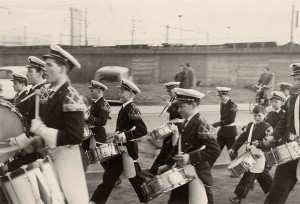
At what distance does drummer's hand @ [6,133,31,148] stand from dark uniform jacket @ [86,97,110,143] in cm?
331

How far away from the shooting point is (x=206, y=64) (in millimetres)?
27453

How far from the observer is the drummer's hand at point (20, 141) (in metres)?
3.81

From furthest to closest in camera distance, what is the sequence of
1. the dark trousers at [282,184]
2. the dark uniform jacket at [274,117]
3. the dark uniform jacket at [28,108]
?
1. the dark uniform jacket at [274,117]
2. the dark uniform jacket at [28,108]
3. the dark trousers at [282,184]

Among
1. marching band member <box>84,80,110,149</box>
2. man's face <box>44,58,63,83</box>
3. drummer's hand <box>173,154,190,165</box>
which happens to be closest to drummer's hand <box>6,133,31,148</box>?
man's face <box>44,58,63,83</box>

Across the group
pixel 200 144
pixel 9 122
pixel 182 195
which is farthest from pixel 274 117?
pixel 9 122

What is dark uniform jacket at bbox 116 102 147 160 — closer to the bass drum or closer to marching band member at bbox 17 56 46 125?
marching band member at bbox 17 56 46 125

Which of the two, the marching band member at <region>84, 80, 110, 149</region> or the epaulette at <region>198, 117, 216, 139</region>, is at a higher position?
the epaulette at <region>198, 117, 216, 139</region>

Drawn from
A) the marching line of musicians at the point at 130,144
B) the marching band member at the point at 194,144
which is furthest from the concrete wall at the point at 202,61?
the marching band member at the point at 194,144

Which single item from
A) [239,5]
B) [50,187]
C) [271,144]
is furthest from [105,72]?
[50,187]

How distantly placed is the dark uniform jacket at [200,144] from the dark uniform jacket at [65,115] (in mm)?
1177

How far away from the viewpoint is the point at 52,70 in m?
3.90

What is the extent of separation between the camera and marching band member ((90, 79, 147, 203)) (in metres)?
5.65

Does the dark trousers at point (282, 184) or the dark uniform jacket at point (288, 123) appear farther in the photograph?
the dark uniform jacket at point (288, 123)

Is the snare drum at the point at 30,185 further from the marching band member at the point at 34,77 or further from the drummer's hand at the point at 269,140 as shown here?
the drummer's hand at the point at 269,140
